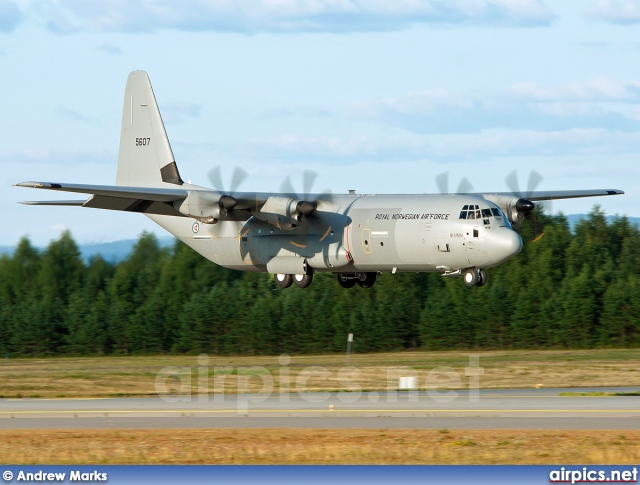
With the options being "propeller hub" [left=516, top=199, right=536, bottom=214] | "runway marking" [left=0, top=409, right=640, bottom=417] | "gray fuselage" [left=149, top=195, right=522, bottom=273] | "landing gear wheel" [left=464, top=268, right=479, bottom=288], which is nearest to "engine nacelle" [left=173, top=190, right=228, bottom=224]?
"gray fuselage" [left=149, top=195, right=522, bottom=273]

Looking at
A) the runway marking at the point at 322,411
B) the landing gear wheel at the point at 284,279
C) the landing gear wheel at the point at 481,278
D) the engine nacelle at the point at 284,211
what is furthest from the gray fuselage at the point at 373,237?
the runway marking at the point at 322,411

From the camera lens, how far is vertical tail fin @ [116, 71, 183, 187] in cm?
4153

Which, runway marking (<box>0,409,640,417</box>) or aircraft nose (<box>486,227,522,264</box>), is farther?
aircraft nose (<box>486,227,522,264</box>)

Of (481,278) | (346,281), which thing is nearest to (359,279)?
(346,281)

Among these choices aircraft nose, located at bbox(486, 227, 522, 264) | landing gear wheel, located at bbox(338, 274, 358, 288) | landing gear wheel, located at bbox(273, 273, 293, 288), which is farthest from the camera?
landing gear wheel, located at bbox(338, 274, 358, 288)

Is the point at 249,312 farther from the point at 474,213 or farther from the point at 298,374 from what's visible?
the point at 474,213

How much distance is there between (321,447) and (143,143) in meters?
25.9

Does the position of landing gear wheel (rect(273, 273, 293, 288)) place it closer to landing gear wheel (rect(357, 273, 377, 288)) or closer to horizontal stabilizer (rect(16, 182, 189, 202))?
landing gear wheel (rect(357, 273, 377, 288))

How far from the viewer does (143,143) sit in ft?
138

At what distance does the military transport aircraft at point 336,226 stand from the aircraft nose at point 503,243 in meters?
0.03

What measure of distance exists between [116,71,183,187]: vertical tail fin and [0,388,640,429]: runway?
48.5 ft

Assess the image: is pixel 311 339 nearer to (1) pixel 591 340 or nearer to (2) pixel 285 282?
(1) pixel 591 340

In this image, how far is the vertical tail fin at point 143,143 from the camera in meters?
41.5

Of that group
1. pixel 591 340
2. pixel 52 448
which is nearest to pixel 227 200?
pixel 52 448
